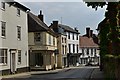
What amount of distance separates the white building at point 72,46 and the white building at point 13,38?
39981 mm

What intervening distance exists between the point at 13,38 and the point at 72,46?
51.9m

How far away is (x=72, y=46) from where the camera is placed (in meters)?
92.5

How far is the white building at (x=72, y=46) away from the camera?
290 feet

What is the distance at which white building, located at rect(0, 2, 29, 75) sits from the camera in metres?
37.8

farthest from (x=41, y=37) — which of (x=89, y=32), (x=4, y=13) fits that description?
(x=89, y=32)

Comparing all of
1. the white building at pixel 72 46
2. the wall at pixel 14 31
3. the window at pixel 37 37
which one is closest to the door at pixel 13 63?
the wall at pixel 14 31

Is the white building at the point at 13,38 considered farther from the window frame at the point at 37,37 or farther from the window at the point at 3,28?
the window frame at the point at 37,37

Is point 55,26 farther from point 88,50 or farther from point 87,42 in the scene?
point 87,42

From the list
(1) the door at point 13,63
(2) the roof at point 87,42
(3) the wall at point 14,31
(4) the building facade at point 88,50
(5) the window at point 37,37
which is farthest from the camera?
(2) the roof at point 87,42

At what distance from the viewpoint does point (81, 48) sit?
104 m

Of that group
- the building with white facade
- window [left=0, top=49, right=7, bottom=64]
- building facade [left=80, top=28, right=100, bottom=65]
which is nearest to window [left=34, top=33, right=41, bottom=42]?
window [left=0, top=49, right=7, bottom=64]

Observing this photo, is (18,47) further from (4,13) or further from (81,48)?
(81,48)

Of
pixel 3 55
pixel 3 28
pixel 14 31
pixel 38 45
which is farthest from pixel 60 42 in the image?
pixel 3 55

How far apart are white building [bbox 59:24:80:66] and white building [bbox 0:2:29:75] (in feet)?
131
